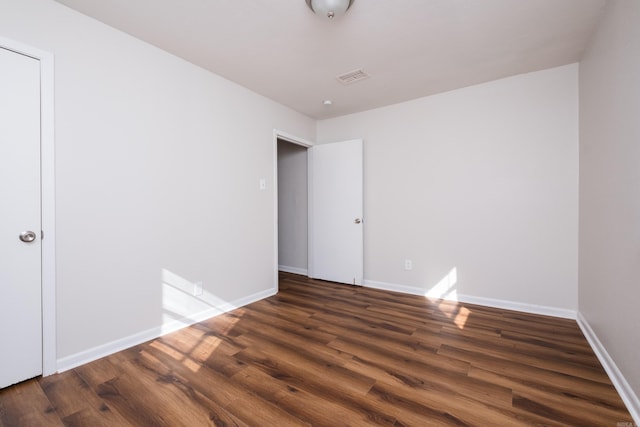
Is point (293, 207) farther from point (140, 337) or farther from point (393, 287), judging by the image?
point (140, 337)

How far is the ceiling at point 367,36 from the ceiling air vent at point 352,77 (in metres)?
0.06

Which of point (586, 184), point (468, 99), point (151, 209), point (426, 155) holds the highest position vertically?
point (468, 99)

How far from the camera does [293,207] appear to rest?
4.91m

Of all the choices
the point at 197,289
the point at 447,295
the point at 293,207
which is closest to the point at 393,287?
the point at 447,295

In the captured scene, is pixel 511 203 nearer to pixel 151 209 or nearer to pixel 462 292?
pixel 462 292

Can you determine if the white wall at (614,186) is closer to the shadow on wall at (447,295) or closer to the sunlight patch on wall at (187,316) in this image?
the shadow on wall at (447,295)

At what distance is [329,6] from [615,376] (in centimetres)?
298

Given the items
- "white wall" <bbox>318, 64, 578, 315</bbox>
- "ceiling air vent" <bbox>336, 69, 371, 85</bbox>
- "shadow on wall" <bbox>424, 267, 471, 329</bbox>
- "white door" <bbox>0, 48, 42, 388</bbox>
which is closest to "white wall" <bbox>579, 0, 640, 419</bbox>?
"white wall" <bbox>318, 64, 578, 315</bbox>

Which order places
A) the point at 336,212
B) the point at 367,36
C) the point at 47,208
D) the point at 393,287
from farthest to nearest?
the point at 336,212 → the point at 393,287 → the point at 367,36 → the point at 47,208

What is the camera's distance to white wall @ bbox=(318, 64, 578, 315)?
2.81m

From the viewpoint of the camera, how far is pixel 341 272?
4.17 metres

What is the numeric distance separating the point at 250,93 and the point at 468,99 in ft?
8.45

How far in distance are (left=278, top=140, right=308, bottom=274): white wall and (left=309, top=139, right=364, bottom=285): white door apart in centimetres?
29

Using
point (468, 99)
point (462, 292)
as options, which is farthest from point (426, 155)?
point (462, 292)
